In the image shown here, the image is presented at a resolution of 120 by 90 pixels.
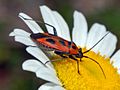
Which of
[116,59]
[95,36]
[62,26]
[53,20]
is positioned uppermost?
[53,20]

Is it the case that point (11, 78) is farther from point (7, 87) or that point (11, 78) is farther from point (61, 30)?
point (61, 30)

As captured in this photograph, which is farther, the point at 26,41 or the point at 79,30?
the point at 79,30

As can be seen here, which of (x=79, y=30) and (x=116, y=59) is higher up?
(x=79, y=30)

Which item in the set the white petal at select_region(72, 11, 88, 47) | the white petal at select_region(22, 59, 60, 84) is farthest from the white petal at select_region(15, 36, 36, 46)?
the white petal at select_region(72, 11, 88, 47)

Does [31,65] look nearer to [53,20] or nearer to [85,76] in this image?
[85,76]

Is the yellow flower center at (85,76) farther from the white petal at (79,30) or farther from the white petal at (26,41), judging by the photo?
the white petal at (79,30)

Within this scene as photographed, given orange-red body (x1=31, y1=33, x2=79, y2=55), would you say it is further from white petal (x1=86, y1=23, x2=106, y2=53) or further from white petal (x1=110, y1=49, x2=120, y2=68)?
white petal (x1=110, y1=49, x2=120, y2=68)

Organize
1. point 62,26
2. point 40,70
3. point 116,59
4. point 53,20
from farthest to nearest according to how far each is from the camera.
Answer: point 116,59, point 62,26, point 53,20, point 40,70

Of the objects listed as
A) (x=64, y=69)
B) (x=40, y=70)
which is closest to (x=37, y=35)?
(x=64, y=69)
